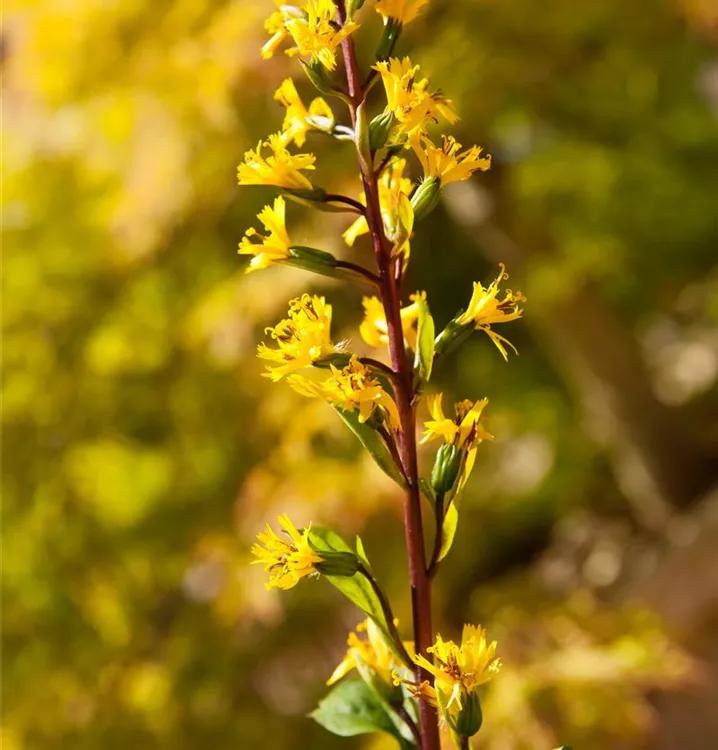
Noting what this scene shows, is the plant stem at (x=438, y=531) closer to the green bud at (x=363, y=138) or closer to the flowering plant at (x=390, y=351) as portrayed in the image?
the flowering plant at (x=390, y=351)

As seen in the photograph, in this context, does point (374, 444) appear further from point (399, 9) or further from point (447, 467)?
point (399, 9)

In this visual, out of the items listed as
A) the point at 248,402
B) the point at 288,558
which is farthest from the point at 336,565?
the point at 248,402

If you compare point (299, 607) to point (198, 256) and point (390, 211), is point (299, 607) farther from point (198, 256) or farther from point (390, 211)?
point (390, 211)

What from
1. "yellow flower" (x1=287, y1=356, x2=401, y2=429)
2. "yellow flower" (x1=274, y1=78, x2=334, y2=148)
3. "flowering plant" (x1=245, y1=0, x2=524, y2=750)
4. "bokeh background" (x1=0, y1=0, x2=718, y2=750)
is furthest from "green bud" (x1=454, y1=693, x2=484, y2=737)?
"bokeh background" (x1=0, y1=0, x2=718, y2=750)

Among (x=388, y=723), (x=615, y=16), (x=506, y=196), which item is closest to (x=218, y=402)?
(x=506, y=196)

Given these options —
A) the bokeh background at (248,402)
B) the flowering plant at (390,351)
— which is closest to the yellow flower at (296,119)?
the flowering plant at (390,351)

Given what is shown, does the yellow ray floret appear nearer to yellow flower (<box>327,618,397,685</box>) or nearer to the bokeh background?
yellow flower (<box>327,618,397,685</box>)
